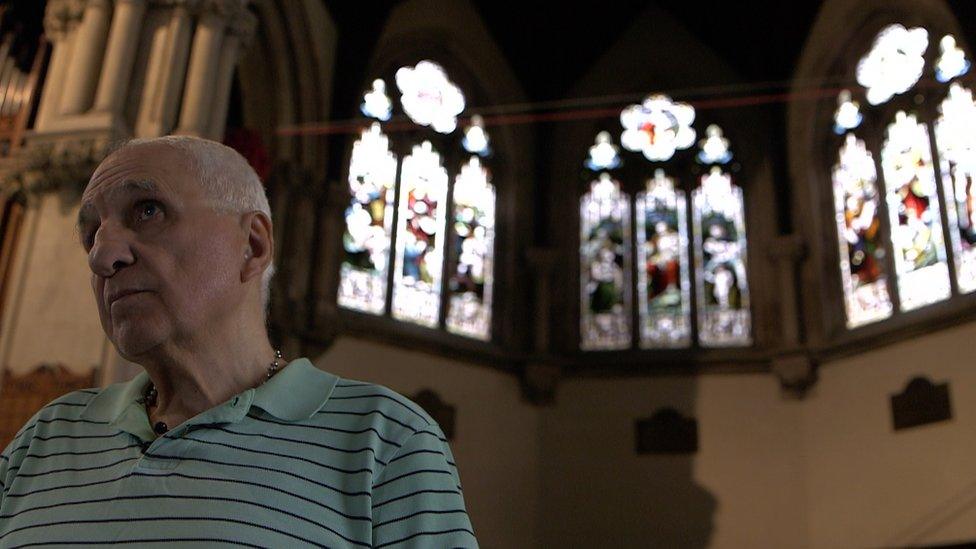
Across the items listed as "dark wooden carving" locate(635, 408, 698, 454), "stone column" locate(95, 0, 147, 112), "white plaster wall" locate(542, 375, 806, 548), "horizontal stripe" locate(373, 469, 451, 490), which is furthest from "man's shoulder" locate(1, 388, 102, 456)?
"dark wooden carving" locate(635, 408, 698, 454)

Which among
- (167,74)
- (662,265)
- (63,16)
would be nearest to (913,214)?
(662,265)

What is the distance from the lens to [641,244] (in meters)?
10.6

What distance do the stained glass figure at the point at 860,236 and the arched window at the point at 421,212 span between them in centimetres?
340

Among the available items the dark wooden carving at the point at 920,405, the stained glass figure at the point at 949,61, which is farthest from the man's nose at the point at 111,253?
the stained glass figure at the point at 949,61

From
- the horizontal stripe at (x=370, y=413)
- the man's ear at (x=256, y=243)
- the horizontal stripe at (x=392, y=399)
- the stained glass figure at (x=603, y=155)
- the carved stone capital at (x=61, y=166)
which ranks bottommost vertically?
the horizontal stripe at (x=370, y=413)

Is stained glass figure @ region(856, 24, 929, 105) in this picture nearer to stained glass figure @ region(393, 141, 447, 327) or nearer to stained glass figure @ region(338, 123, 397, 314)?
stained glass figure @ region(393, 141, 447, 327)

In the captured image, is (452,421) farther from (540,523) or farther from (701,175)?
(701,175)

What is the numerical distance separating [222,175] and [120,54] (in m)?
4.96

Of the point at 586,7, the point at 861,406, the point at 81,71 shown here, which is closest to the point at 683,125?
the point at 586,7

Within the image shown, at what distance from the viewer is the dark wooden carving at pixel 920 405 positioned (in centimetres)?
812

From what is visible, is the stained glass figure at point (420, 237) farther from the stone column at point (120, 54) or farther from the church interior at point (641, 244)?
the stone column at point (120, 54)

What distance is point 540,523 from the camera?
9.35 m

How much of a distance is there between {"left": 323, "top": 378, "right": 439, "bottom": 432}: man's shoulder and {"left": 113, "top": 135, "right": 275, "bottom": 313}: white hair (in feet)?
0.62

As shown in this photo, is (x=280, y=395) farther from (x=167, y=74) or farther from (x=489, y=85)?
(x=489, y=85)
